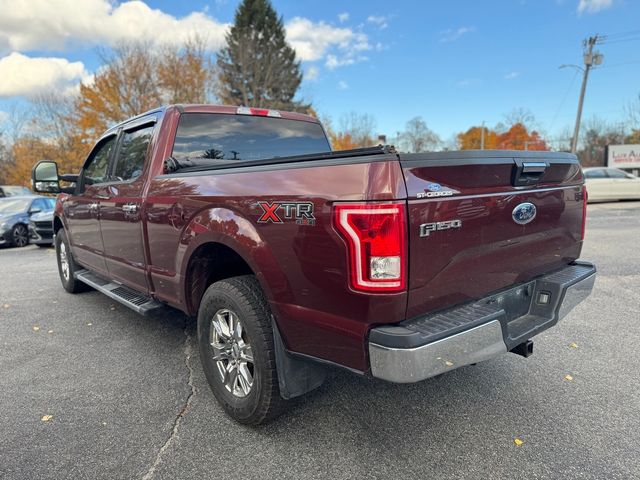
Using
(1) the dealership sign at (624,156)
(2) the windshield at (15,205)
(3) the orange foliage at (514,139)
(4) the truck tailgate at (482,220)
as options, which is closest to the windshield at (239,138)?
(4) the truck tailgate at (482,220)

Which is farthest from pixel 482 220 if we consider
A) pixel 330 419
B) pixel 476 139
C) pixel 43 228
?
pixel 476 139

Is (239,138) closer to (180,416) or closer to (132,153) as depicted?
(132,153)

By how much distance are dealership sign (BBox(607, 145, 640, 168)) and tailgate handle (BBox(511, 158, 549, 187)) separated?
1197 inches

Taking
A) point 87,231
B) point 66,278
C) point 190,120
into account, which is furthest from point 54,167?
point 190,120

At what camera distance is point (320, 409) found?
2779 millimetres

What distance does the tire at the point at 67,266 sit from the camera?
18.2ft

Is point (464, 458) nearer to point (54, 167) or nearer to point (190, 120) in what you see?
point (190, 120)

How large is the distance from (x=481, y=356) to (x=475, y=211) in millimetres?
711

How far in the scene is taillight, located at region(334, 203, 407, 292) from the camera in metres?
1.81

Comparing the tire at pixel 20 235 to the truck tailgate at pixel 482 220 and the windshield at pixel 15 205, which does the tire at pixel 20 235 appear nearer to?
the windshield at pixel 15 205

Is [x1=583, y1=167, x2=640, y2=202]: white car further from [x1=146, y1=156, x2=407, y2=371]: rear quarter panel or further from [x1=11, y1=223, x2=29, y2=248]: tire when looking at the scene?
[x1=11, y1=223, x2=29, y2=248]: tire

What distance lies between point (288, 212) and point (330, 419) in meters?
1.40

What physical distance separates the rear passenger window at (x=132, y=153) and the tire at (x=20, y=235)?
9933 mm

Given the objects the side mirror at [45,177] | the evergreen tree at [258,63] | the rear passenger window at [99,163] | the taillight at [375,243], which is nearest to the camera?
the taillight at [375,243]
